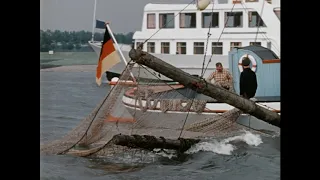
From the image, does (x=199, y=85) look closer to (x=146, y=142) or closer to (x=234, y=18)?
(x=146, y=142)

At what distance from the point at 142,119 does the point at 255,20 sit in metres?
1.70

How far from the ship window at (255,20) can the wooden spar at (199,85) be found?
1730 millimetres

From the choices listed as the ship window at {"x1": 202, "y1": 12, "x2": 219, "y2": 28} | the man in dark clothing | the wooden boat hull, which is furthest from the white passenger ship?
the wooden boat hull

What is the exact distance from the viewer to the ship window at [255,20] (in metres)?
4.61

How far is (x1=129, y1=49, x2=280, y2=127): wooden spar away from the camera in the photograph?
8.20 feet

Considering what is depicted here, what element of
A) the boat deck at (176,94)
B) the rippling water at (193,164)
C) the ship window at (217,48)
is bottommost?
the rippling water at (193,164)

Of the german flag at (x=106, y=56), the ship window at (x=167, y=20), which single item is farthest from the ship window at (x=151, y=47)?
the german flag at (x=106, y=56)

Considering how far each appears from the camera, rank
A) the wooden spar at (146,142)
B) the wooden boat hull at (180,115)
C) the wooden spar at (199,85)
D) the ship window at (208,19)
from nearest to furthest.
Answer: the wooden spar at (199,85) < the wooden spar at (146,142) < the wooden boat hull at (180,115) < the ship window at (208,19)

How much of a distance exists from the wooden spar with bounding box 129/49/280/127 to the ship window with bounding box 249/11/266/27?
5.68ft

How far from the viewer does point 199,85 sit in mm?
2736

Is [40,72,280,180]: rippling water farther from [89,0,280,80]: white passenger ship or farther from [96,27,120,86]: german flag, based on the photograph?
[89,0,280,80]: white passenger ship

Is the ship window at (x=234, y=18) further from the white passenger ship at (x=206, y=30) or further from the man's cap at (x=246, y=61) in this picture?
the man's cap at (x=246, y=61)

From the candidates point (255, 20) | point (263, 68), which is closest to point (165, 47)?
point (255, 20)
